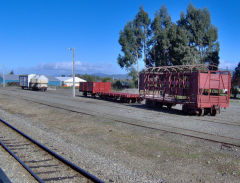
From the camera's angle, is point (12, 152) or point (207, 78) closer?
point (12, 152)

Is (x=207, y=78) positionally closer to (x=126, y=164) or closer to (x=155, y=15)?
(x=126, y=164)

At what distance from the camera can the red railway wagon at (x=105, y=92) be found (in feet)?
86.6

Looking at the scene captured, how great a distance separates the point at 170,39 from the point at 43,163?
43485 mm

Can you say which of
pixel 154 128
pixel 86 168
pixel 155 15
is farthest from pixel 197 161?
pixel 155 15

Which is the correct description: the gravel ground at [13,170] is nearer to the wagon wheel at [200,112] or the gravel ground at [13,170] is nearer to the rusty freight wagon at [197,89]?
the rusty freight wagon at [197,89]

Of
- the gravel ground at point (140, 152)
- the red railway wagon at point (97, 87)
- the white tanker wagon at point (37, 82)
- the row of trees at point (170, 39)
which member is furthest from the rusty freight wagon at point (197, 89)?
the white tanker wagon at point (37, 82)

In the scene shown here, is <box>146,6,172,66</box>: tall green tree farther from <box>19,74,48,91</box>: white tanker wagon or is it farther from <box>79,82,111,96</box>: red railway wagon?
<box>19,74,48,91</box>: white tanker wagon

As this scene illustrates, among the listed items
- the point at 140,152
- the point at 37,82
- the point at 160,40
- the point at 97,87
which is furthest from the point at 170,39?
the point at 140,152

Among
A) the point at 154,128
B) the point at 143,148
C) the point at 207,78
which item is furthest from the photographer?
the point at 207,78

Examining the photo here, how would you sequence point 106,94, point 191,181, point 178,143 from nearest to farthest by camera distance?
1. point 191,181
2. point 178,143
3. point 106,94

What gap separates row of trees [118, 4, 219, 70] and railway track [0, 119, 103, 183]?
3900cm

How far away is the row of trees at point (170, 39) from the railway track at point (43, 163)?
39.0 meters

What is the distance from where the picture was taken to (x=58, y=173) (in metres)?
6.20

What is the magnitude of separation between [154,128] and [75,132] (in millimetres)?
3915
